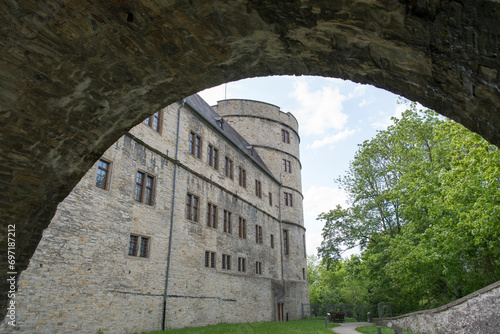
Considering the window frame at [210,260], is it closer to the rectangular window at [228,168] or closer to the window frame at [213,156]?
the window frame at [213,156]

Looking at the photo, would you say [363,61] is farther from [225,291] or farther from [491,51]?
[225,291]

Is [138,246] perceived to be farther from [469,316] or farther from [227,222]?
[469,316]

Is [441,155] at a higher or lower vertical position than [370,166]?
lower

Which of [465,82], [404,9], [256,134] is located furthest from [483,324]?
[256,134]

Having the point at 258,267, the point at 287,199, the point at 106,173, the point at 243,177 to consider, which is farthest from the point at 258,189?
the point at 106,173

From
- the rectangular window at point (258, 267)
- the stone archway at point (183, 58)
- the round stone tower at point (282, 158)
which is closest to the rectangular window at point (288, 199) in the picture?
the round stone tower at point (282, 158)

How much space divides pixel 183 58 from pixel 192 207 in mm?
13113

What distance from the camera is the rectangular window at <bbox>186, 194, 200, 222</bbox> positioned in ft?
53.1

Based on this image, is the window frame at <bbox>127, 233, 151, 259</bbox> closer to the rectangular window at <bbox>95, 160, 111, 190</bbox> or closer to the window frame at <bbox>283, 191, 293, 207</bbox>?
the rectangular window at <bbox>95, 160, 111, 190</bbox>

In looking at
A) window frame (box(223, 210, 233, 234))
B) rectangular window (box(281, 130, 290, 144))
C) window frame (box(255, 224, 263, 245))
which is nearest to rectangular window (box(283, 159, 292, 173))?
rectangular window (box(281, 130, 290, 144))

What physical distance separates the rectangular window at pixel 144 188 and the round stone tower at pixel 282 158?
15.2 metres

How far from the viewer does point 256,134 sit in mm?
28844

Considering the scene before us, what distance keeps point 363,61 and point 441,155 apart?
16554 mm

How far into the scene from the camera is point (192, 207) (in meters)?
16.4
